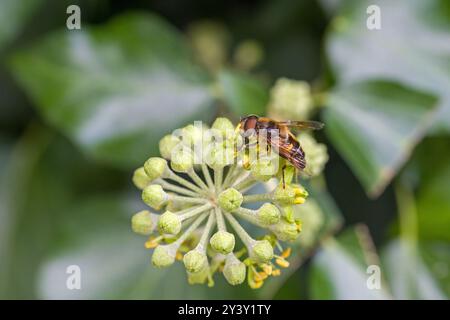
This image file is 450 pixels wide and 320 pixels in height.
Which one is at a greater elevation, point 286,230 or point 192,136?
point 192,136

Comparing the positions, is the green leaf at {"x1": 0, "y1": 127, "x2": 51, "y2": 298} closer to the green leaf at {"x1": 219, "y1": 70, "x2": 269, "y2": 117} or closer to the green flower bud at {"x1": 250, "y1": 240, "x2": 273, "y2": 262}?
the green leaf at {"x1": 219, "y1": 70, "x2": 269, "y2": 117}

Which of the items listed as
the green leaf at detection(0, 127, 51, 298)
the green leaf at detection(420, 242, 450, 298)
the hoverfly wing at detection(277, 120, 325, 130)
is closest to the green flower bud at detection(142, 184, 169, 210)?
the hoverfly wing at detection(277, 120, 325, 130)

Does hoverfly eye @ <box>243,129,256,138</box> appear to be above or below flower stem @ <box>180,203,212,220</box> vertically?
above

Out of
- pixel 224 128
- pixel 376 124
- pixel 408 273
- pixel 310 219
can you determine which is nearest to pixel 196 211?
pixel 224 128

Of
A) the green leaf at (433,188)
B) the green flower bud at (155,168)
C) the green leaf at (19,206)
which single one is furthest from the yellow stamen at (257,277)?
the green leaf at (19,206)

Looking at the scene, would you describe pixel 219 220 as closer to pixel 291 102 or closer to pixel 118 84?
pixel 291 102
